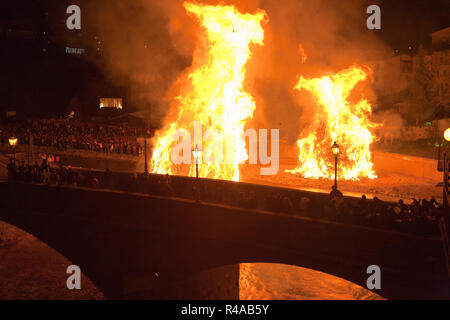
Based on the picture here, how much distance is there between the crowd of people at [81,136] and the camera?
2667 cm

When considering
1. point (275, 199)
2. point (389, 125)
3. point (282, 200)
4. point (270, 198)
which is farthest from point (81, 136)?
point (389, 125)

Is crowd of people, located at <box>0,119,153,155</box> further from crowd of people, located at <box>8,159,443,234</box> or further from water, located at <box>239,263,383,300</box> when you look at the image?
water, located at <box>239,263,383,300</box>

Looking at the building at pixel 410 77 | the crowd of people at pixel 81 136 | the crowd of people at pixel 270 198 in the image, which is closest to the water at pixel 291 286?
the crowd of people at pixel 270 198

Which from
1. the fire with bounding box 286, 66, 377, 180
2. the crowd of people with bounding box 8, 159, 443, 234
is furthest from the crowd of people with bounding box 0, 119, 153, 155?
the fire with bounding box 286, 66, 377, 180

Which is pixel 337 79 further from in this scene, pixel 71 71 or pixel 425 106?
pixel 71 71

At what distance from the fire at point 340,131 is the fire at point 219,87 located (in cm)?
574

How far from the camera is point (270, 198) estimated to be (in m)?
12.3

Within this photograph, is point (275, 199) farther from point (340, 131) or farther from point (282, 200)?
point (340, 131)

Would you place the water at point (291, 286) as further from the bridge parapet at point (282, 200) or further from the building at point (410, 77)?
the building at point (410, 77)

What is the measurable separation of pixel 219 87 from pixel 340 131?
8595 millimetres

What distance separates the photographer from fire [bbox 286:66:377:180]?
25.4m

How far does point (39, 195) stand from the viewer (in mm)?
15391
